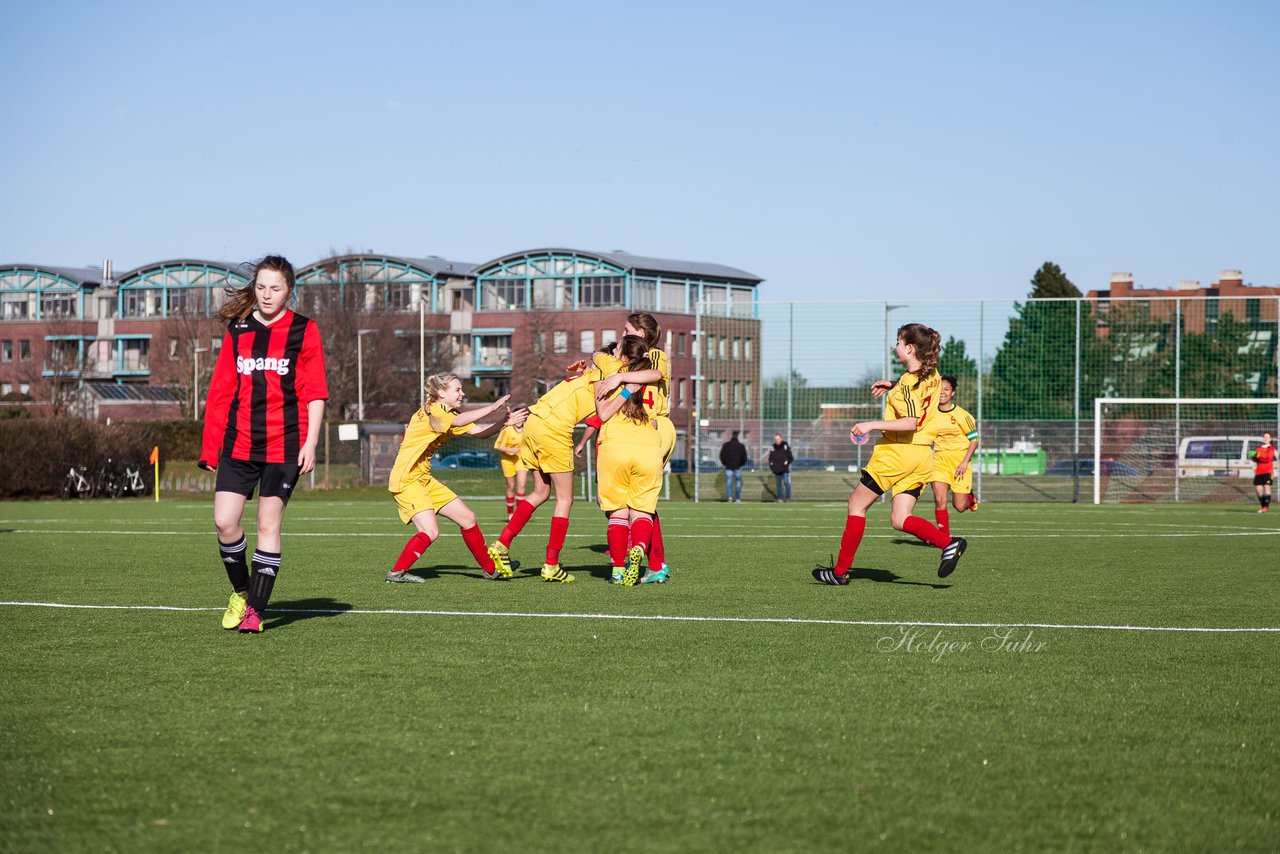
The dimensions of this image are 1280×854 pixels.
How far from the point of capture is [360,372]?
7094 centimetres

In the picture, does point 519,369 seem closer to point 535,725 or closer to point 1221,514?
point 1221,514

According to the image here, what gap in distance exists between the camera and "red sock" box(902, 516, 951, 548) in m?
10.6

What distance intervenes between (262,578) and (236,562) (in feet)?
0.66

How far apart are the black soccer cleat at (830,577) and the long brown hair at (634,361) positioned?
1.80 meters

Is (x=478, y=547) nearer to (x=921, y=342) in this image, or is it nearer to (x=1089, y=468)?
(x=921, y=342)

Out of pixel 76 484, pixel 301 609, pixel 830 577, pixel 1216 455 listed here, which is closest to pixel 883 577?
pixel 830 577

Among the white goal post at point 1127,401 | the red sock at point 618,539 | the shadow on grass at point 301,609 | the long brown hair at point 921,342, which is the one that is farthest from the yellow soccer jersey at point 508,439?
the white goal post at point 1127,401

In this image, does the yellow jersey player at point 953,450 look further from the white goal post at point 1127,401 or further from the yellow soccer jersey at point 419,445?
the white goal post at point 1127,401

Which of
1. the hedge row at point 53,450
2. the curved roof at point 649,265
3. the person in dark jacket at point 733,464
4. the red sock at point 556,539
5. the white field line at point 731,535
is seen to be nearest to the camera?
the red sock at point 556,539

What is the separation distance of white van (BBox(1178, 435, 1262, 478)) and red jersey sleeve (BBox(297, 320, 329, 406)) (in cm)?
2970

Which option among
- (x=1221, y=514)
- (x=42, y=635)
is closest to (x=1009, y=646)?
(x=42, y=635)

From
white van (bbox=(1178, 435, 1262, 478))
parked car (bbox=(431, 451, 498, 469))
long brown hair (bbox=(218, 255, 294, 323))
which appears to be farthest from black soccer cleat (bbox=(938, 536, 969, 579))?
parked car (bbox=(431, 451, 498, 469))

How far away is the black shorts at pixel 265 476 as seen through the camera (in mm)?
7488

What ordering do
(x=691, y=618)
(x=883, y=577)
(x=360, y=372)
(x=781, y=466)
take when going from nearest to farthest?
(x=691, y=618) < (x=883, y=577) < (x=781, y=466) < (x=360, y=372)
